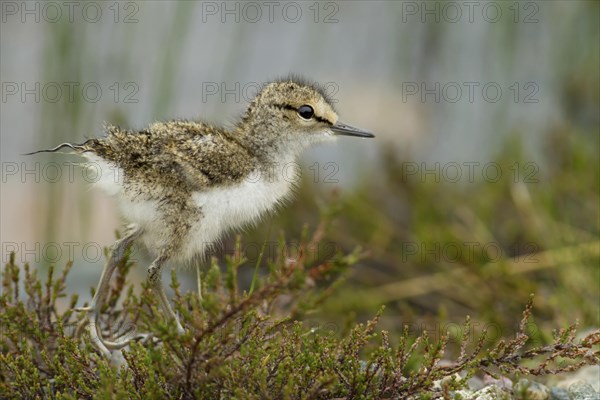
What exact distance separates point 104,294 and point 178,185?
551 millimetres

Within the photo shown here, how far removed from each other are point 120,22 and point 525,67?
333cm

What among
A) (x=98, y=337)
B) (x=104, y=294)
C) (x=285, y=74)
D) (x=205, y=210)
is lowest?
(x=98, y=337)

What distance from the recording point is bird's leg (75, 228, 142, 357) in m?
3.58

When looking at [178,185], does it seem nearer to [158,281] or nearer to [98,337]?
[158,281]

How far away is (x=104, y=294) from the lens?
368 cm

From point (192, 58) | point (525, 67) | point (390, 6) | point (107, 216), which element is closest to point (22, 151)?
point (107, 216)

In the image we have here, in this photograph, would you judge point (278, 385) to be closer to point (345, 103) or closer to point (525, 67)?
point (525, 67)

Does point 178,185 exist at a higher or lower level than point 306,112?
lower

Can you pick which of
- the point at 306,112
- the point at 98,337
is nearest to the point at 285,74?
the point at 306,112

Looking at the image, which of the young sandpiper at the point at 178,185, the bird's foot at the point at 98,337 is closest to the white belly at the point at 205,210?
the young sandpiper at the point at 178,185

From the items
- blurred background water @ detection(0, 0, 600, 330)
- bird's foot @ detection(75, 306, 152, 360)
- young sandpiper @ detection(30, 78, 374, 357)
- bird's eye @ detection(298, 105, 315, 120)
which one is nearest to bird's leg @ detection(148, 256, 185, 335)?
young sandpiper @ detection(30, 78, 374, 357)

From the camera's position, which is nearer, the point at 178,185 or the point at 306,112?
the point at 178,185

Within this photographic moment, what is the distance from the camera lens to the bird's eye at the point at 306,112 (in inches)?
157

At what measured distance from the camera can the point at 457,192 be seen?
23.0 feet
